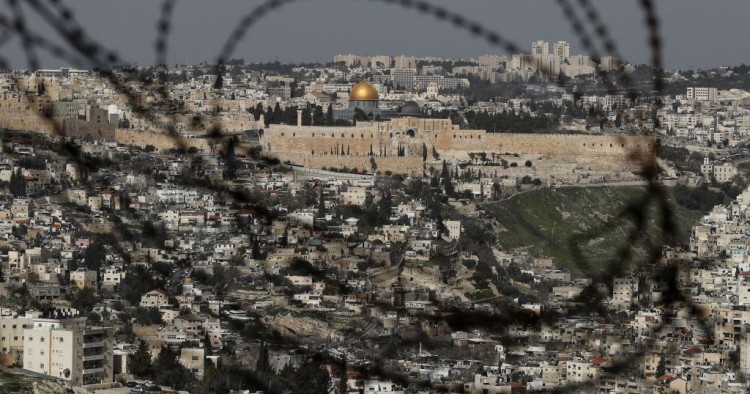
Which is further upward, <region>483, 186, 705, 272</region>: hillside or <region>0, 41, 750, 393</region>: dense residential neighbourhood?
<region>0, 41, 750, 393</region>: dense residential neighbourhood

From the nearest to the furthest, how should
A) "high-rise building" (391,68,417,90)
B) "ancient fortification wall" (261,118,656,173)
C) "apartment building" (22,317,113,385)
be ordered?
1. "apartment building" (22,317,113,385)
2. "ancient fortification wall" (261,118,656,173)
3. "high-rise building" (391,68,417,90)

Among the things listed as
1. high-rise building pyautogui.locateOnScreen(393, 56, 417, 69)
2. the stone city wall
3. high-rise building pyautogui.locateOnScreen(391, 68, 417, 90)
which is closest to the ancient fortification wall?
the stone city wall

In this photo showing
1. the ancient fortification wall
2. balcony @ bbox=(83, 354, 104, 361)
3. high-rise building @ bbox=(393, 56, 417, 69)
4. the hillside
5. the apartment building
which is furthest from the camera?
high-rise building @ bbox=(393, 56, 417, 69)

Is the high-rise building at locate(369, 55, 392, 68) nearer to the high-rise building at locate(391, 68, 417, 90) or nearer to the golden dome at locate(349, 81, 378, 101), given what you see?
the high-rise building at locate(391, 68, 417, 90)

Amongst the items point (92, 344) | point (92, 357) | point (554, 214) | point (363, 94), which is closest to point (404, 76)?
point (363, 94)

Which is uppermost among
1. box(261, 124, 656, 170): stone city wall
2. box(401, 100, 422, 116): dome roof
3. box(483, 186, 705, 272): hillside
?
box(401, 100, 422, 116): dome roof

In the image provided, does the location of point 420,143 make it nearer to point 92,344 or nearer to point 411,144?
point 411,144

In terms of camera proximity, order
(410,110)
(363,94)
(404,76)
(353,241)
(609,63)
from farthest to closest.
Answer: (404,76) → (363,94) → (410,110) → (353,241) → (609,63)

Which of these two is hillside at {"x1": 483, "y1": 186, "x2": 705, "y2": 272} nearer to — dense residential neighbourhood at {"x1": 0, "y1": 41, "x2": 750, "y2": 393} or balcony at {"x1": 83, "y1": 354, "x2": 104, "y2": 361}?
dense residential neighbourhood at {"x1": 0, "y1": 41, "x2": 750, "y2": 393}

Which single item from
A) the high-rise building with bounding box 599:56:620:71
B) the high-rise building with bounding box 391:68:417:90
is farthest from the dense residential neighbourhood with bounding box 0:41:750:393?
the high-rise building with bounding box 391:68:417:90

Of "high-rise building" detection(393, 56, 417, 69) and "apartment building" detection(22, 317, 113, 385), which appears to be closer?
"apartment building" detection(22, 317, 113, 385)
